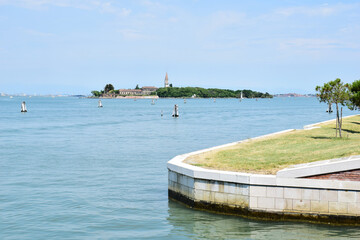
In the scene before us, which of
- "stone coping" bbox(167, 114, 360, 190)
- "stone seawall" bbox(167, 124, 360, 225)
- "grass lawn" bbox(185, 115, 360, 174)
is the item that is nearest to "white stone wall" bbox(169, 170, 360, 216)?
"stone seawall" bbox(167, 124, 360, 225)

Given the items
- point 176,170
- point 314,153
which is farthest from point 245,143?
point 176,170

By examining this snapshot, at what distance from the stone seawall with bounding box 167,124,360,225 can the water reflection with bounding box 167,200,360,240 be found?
23 centimetres

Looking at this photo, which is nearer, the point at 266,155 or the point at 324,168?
the point at 324,168

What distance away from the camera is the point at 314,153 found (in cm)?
1936

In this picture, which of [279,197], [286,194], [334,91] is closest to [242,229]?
[279,197]

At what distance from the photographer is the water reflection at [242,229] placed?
1329 cm

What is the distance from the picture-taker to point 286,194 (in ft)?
45.2

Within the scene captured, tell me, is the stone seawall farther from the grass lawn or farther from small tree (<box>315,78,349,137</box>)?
small tree (<box>315,78,349,137</box>)

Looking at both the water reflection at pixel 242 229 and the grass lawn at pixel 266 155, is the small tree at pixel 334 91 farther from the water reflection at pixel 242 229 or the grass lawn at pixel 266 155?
the water reflection at pixel 242 229

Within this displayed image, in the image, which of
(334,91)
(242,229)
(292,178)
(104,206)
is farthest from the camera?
(334,91)

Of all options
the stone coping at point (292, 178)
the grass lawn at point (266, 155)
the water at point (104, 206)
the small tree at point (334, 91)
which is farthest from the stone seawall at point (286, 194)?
the small tree at point (334, 91)

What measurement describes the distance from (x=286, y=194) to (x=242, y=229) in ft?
5.92

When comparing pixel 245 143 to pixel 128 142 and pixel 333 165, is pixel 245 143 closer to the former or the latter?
pixel 333 165

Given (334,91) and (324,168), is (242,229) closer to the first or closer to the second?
(324,168)
